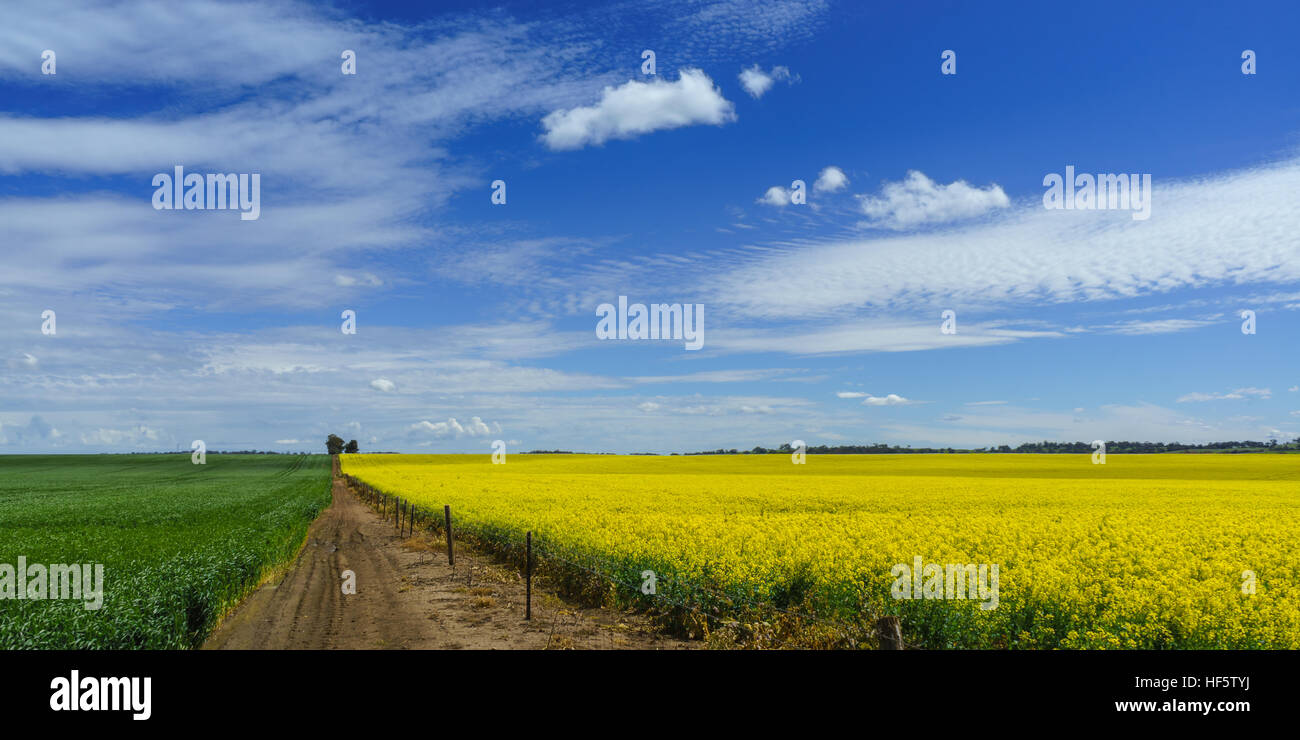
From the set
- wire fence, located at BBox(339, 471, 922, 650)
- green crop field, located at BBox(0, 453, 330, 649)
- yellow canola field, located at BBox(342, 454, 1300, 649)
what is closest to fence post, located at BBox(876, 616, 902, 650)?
wire fence, located at BBox(339, 471, 922, 650)

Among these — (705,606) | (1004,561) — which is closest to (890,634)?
(705,606)

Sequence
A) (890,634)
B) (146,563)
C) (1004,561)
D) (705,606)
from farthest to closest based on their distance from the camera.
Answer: (146,563) → (1004,561) → (705,606) → (890,634)

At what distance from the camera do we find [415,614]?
15375 millimetres

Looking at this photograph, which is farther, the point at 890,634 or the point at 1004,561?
the point at 1004,561

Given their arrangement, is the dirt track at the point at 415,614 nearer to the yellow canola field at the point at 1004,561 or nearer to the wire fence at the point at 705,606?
the wire fence at the point at 705,606

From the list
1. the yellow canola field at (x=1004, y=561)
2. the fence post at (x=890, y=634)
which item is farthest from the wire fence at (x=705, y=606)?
the yellow canola field at (x=1004, y=561)

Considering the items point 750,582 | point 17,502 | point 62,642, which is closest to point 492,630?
point 750,582

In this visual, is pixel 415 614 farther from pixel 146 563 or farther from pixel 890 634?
pixel 890 634

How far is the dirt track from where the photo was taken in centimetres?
1311

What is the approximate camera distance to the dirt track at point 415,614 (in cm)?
1311

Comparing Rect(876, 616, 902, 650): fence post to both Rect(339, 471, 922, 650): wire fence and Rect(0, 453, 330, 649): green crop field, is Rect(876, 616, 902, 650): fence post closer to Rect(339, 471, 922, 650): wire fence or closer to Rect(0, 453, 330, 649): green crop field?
Rect(339, 471, 922, 650): wire fence
